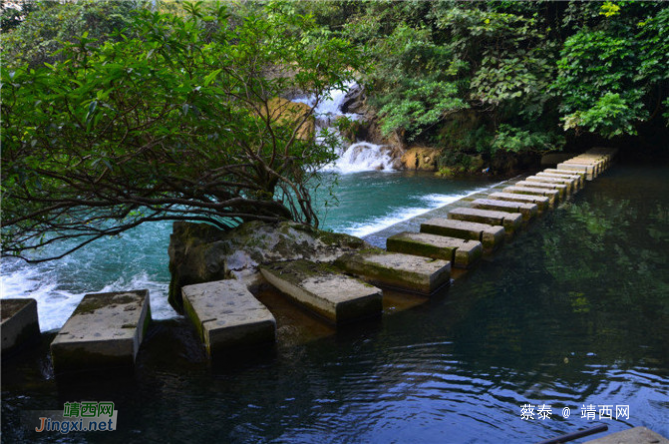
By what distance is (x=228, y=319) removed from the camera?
3.25 m

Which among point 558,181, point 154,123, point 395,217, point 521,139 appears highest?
point 521,139

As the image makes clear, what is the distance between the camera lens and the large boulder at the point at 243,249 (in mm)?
4598

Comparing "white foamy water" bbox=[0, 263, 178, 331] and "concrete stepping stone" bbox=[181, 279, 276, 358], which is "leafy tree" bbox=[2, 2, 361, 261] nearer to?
"white foamy water" bbox=[0, 263, 178, 331]

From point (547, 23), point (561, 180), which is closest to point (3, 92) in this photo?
point (561, 180)

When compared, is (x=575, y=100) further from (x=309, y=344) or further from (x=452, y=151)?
(x=309, y=344)

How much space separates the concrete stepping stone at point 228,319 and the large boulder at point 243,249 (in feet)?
2.60

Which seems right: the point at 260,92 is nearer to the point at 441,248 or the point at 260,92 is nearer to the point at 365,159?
the point at 441,248

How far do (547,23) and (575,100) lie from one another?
3178 mm

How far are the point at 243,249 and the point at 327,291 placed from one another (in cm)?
132

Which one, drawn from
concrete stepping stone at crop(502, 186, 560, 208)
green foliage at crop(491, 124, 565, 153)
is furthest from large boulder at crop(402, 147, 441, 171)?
concrete stepping stone at crop(502, 186, 560, 208)

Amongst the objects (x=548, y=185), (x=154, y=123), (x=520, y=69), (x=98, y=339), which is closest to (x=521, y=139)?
(x=520, y=69)

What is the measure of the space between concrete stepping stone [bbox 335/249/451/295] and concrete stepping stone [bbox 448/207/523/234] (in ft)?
6.48

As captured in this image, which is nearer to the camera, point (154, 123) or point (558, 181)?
point (154, 123)

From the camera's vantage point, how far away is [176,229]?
214 inches
